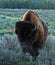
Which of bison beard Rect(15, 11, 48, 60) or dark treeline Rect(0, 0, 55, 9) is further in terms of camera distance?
dark treeline Rect(0, 0, 55, 9)

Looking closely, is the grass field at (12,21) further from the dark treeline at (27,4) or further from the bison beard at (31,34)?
the dark treeline at (27,4)

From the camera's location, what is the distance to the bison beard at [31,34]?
7.72m

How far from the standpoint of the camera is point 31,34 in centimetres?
787

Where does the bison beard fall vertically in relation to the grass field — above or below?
above

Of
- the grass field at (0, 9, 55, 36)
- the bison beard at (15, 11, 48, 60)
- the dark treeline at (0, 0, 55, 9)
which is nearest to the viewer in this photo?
the bison beard at (15, 11, 48, 60)

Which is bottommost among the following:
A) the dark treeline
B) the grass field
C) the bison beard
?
the dark treeline

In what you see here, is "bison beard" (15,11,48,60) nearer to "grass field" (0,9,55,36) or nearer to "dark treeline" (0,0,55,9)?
"grass field" (0,9,55,36)

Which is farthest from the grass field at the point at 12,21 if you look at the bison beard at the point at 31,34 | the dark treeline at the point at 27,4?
the dark treeline at the point at 27,4

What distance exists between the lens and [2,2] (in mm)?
58469

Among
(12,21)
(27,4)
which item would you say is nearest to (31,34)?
(12,21)

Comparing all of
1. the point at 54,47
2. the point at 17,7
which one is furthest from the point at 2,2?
the point at 54,47

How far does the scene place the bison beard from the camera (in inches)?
304

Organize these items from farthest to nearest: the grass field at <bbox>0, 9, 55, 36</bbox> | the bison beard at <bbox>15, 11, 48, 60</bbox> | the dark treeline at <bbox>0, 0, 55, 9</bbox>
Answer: the dark treeline at <bbox>0, 0, 55, 9</bbox> → the grass field at <bbox>0, 9, 55, 36</bbox> → the bison beard at <bbox>15, 11, 48, 60</bbox>

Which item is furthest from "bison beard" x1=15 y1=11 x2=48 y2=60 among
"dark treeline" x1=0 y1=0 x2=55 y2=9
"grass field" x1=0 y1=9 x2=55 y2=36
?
"dark treeline" x1=0 y1=0 x2=55 y2=9
